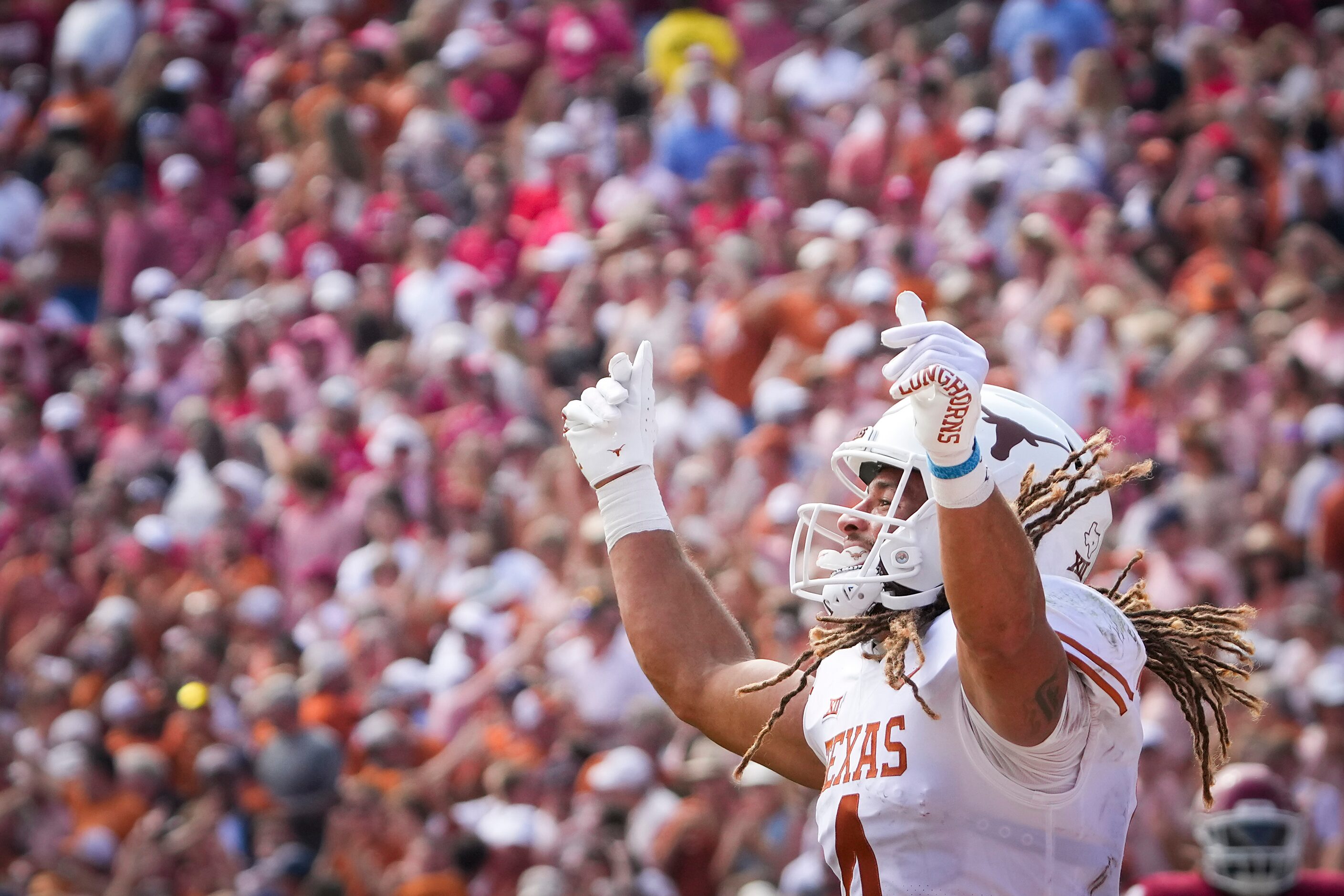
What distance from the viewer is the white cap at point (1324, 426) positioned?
788 centimetres

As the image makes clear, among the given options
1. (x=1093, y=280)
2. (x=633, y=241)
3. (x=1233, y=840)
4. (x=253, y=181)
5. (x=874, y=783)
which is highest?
(x=874, y=783)

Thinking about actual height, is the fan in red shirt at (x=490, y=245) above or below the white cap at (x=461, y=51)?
below

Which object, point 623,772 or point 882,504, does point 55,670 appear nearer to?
point 623,772

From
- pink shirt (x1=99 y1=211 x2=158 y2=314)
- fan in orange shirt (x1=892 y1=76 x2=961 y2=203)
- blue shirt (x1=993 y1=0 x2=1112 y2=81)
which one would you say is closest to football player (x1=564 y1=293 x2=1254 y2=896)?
fan in orange shirt (x1=892 y1=76 x2=961 y2=203)

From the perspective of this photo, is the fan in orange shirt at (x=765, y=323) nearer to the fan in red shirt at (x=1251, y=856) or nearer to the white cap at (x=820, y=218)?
the white cap at (x=820, y=218)

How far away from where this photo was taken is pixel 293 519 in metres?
10.8

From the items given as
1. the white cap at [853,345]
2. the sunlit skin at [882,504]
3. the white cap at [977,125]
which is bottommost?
the white cap at [853,345]

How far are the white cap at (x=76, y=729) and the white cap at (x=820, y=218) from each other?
448cm

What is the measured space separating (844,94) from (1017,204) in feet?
7.66

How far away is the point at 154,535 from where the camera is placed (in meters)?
10.9

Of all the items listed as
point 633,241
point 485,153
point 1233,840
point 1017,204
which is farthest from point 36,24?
point 1233,840

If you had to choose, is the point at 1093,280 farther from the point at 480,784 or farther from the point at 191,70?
the point at 191,70

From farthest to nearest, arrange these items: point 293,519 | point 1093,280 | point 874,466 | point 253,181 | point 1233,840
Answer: point 253,181 → point 293,519 → point 1093,280 → point 1233,840 → point 874,466

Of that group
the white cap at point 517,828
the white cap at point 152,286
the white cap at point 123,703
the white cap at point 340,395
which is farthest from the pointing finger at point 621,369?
the white cap at point 152,286
